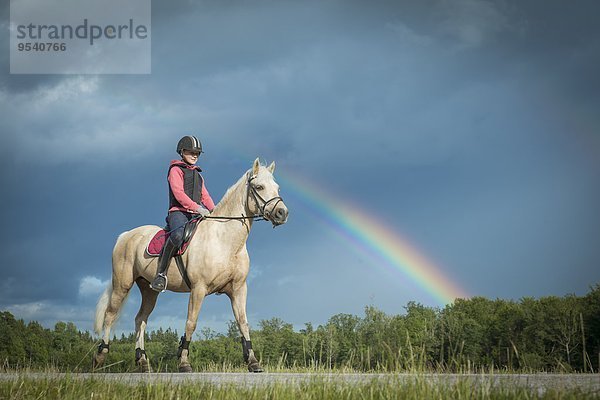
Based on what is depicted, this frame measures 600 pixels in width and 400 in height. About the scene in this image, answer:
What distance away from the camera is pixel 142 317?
553 inches

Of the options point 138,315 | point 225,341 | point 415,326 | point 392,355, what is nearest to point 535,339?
point 415,326

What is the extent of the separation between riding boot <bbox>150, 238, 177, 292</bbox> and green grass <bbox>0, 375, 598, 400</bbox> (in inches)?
144

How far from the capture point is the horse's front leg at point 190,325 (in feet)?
38.3

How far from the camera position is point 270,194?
11898 millimetres

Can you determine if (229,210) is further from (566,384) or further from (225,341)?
(225,341)

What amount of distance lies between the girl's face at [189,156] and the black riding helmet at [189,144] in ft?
0.28

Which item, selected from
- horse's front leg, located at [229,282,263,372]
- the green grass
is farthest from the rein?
the green grass

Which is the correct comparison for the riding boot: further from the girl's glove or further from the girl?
the girl's glove

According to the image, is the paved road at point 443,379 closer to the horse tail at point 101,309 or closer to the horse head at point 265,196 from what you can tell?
the horse head at point 265,196

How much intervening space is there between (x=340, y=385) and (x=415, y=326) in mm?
67259

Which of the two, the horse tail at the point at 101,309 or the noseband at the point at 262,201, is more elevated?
the noseband at the point at 262,201

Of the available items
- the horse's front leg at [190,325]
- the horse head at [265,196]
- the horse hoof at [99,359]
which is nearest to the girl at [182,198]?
the horse's front leg at [190,325]

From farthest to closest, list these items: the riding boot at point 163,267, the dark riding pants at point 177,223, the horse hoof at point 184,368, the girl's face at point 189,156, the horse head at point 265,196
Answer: the girl's face at point 189,156 → the riding boot at point 163,267 → the dark riding pants at point 177,223 → the horse head at point 265,196 → the horse hoof at point 184,368

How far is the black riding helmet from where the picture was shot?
13391 mm
